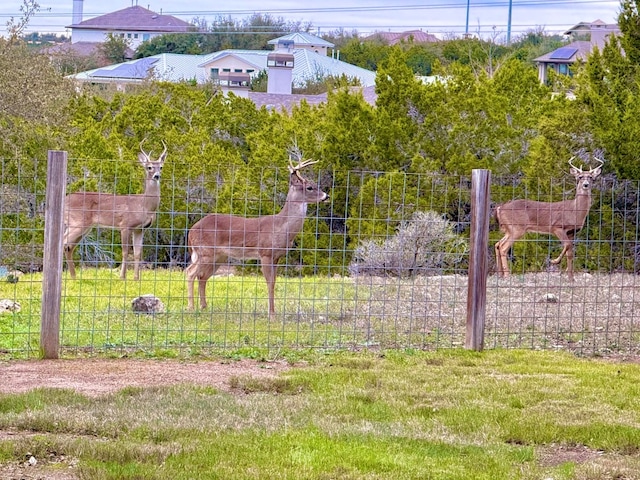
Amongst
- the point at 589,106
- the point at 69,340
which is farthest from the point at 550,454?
the point at 589,106

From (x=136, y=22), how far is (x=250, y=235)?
133m

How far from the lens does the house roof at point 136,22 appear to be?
141000 millimetres

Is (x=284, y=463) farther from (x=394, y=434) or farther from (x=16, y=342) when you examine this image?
(x=16, y=342)

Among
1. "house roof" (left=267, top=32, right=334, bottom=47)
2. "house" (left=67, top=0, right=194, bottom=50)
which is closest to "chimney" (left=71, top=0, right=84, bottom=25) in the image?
"house" (left=67, top=0, right=194, bottom=50)

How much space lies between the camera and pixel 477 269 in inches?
432

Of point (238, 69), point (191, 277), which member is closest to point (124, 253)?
point (191, 277)

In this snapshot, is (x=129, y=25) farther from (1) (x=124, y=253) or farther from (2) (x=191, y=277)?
(2) (x=191, y=277)

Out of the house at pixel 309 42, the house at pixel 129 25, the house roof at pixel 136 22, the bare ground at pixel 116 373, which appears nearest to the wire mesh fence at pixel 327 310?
the bare ground at pixel 116 373

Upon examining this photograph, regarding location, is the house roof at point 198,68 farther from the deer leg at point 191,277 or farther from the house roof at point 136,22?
the deer leg at point 191,277

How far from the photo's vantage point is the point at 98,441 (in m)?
6.96

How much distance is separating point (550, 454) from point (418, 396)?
1.72 meters

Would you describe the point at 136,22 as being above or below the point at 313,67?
above

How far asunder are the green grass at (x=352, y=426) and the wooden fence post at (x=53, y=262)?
1.13m

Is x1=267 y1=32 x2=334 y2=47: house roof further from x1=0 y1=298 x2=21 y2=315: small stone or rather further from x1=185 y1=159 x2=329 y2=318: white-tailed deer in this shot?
x1=0 y1=298 x2=21 y2=315: small stone
